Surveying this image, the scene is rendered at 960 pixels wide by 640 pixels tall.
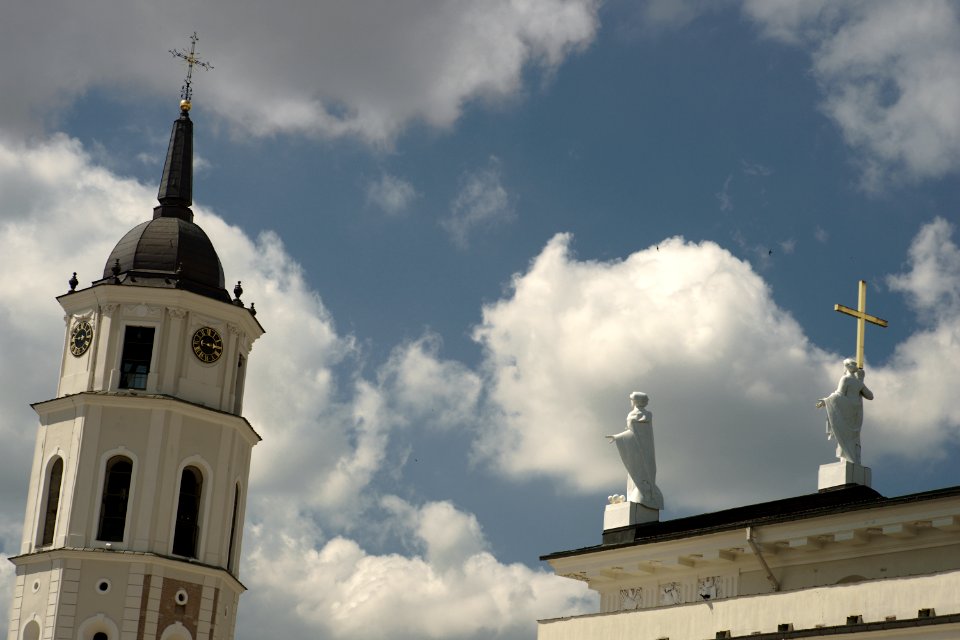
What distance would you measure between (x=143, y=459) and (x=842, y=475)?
113ft

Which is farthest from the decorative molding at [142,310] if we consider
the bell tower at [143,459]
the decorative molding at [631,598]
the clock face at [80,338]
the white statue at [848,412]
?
the white statue at [848,412]

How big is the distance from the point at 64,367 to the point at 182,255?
632 centimetres

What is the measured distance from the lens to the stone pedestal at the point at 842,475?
116 ft

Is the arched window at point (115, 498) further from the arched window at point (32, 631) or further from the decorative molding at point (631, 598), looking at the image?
the decorative molding at point (631, 598)

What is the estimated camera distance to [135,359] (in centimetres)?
6488

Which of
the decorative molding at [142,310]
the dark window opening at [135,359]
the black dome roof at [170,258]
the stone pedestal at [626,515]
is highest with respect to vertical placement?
the black dome roof at [170,258]

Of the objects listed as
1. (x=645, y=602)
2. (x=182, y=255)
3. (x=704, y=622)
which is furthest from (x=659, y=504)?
(x=182, y=255)

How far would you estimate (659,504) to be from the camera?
127 feet

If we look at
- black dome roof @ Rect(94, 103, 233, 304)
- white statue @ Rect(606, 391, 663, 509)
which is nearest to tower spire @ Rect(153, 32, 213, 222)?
black dome roof @ Rect(94, 103, 233, 304)

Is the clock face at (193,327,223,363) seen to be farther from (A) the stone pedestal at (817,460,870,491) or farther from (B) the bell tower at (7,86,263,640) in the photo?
(A) the stone pedestal at (817,460,870,491)

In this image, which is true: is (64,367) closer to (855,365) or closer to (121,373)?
(121,373)

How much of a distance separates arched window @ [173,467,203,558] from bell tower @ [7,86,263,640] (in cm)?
6

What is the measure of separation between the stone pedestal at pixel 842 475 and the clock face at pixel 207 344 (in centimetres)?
3512

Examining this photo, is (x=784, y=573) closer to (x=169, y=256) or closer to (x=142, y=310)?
(x=142, y=310)
